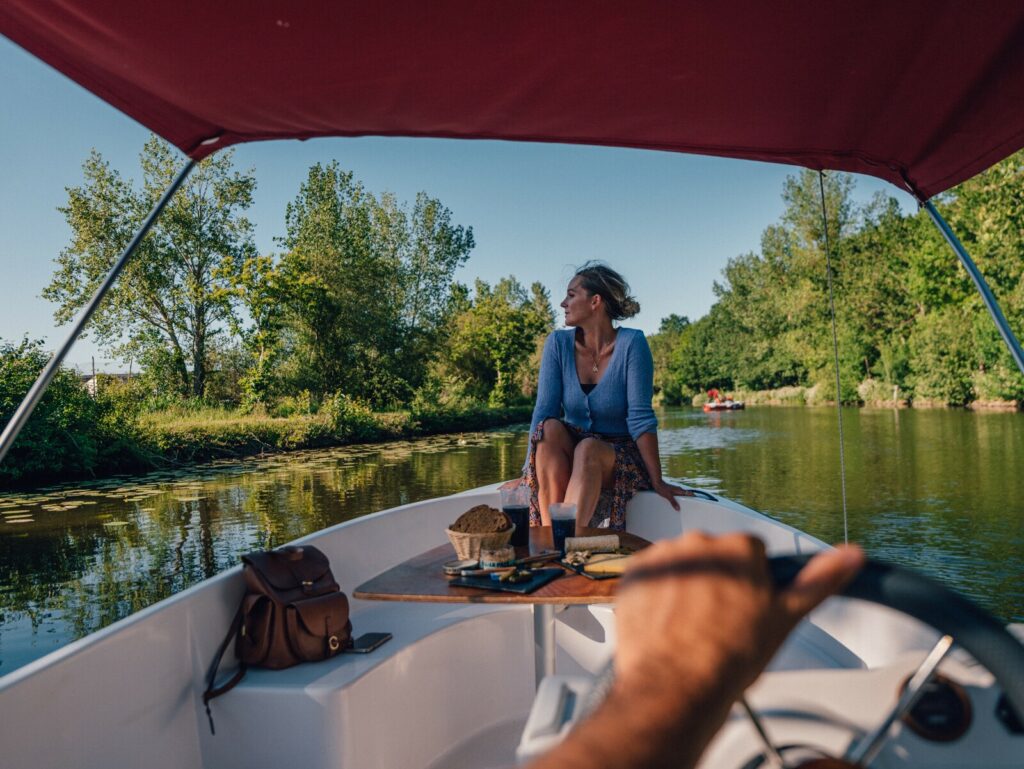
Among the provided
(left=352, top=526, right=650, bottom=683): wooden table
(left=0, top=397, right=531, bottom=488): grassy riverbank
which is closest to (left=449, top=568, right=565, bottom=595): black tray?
(left=352, top=526, right=650, bottom=683): wooden table

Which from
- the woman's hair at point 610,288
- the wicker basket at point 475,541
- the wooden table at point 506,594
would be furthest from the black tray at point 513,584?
the woman's hair at point 610,288

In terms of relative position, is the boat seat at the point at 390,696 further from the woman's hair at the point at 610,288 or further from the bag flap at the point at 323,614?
the woman's hair at the point at 610,288

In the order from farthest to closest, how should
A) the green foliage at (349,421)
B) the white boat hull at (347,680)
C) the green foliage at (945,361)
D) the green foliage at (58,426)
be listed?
the green foliage at (945,361) → the green foliage at (349,421) → the green foliage at (58,426) → the white boat hull at (347,680)

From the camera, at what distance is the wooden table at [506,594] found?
140 centimetres

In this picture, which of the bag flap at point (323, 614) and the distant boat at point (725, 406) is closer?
the bag flap at point (323, 614)

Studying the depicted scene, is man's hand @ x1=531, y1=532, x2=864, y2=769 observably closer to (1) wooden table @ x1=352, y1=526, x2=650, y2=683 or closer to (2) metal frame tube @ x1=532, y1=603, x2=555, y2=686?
(1) wooden table @ x1=352, y1=526, x2=650, y2=683

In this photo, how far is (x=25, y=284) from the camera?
72.7 ft

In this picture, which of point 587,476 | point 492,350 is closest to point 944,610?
point 587,476

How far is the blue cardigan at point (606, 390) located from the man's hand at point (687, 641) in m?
2.25

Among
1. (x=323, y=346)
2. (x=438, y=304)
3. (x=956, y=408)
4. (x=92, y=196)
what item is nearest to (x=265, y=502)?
(x=323, y=346)

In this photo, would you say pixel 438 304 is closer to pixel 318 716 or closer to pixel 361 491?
pixel 361 491

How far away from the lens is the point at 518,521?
1.86 m

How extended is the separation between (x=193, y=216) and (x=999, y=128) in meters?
25.1

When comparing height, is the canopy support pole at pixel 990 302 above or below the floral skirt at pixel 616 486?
above
